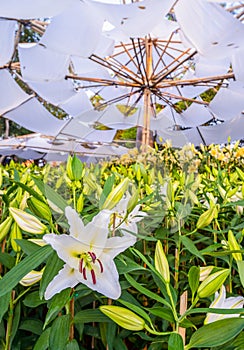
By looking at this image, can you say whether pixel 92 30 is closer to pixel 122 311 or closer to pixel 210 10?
pixel 210 10

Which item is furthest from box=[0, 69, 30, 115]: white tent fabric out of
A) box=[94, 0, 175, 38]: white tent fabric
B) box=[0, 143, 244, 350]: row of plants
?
box=[0, 143, 244, 350]: row of plants

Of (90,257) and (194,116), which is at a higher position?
(194,116)

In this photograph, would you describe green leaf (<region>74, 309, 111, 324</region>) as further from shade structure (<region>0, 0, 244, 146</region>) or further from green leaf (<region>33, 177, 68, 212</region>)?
shade structure (<region>0, 0, 244, 146</region>)

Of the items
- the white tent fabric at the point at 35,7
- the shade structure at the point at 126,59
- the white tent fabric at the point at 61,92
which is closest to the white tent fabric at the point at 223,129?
the shade structure at the point at 126,59

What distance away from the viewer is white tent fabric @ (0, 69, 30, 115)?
5.78 m

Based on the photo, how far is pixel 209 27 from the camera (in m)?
3.47

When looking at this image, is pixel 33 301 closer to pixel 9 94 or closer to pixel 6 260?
pixel 6 260

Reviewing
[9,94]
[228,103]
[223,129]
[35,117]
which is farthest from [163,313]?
[35,117]

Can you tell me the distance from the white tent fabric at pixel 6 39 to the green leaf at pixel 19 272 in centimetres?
447

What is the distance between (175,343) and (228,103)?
5.98 metres

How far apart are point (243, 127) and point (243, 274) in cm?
585

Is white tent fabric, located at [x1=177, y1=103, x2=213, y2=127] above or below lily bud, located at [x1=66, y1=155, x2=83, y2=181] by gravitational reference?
above

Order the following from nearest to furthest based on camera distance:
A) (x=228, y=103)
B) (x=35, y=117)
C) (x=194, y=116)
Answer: (x=228, y=103) < (x=194, y=116) < (x=35, y=117)

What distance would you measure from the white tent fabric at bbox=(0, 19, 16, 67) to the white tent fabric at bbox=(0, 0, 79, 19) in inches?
37.0
